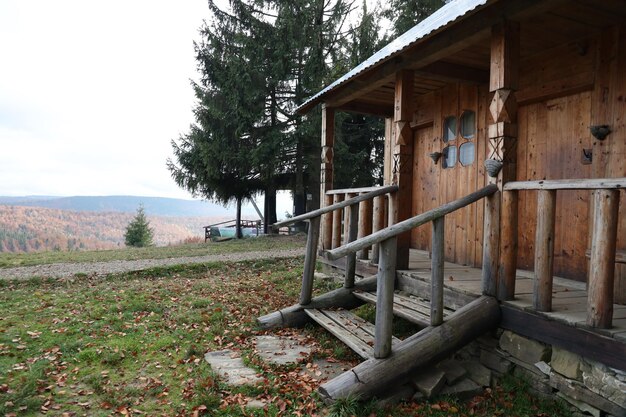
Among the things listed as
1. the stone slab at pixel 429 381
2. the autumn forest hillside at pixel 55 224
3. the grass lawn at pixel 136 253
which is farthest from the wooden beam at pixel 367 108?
the autumn forest hillside at pixel 55 224

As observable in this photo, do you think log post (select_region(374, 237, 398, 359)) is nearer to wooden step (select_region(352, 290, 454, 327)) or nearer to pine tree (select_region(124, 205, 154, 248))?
wooden step (select_region(352, 290, 454, 327))

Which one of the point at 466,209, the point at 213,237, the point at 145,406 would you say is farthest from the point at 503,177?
the point at 213,237

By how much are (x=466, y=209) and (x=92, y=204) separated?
3382 inches

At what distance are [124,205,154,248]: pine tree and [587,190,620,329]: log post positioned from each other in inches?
932

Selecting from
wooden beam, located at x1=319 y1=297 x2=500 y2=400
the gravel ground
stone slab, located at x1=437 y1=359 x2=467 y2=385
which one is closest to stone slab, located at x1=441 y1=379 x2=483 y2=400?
stone slab, located at x1=437 y1=359 x2=467 y2=385

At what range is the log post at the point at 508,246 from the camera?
3391mm

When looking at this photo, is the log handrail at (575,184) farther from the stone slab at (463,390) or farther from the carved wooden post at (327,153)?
the carved wooden post at (327,153)

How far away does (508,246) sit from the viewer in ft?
11.1

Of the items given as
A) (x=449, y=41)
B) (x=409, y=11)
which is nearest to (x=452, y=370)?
(x=449, y=41)

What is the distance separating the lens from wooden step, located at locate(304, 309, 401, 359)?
3.57m

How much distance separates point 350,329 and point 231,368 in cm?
123

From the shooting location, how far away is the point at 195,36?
15.7m

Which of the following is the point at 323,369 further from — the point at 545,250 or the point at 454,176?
the point at 454,176

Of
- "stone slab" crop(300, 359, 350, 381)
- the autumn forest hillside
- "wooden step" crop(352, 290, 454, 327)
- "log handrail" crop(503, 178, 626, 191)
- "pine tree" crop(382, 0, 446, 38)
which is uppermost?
"pine tree" crop(382, 0, 446, 38)
